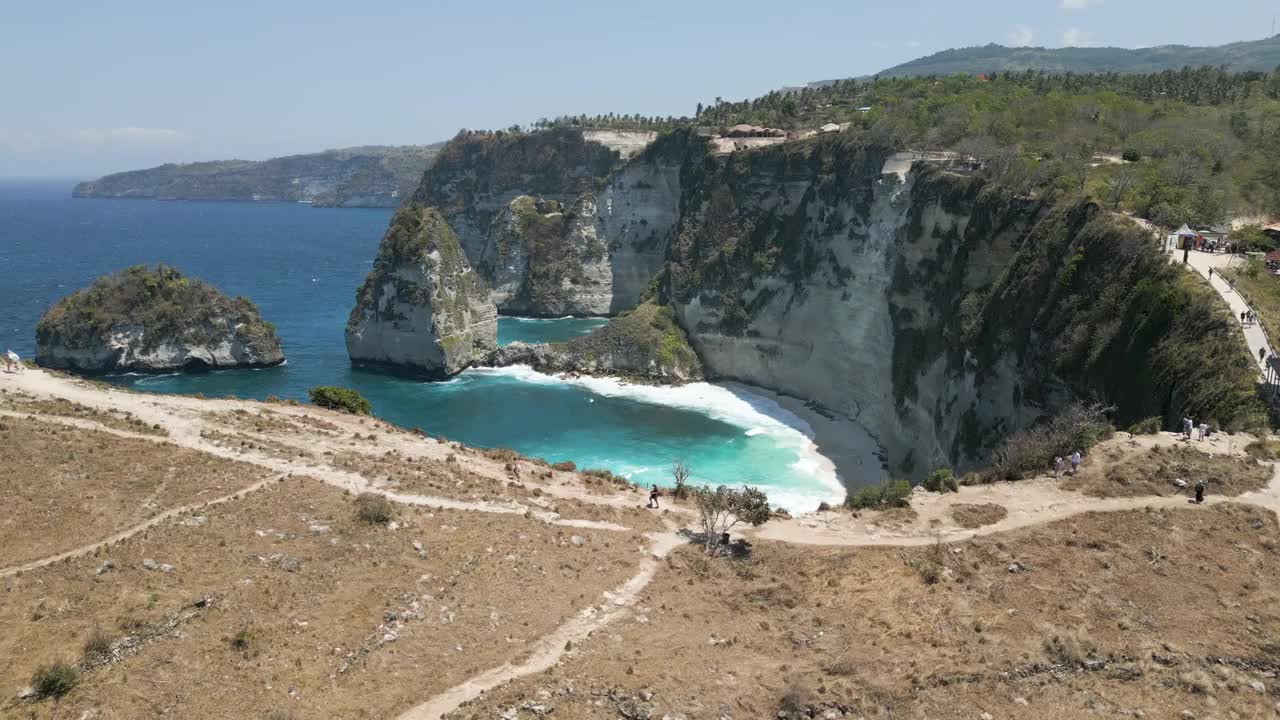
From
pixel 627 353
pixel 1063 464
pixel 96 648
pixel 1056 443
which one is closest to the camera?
pixel 96 648

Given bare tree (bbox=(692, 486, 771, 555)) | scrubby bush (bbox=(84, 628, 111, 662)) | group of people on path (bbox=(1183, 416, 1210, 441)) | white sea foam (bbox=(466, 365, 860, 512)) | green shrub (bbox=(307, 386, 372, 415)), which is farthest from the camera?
white sea foam (bbox=(466, 365, 860, 512))

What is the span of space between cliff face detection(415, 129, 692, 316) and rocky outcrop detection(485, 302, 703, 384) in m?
24.1

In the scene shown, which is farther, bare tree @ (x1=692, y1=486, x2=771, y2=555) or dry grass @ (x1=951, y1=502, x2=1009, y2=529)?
bare tree @ (x1=692, y1=486, x2=771, y2=555)

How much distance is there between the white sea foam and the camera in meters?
51.6

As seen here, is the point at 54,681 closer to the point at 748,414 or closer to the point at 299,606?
the point at 299,606

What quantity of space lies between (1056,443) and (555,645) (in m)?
20.3

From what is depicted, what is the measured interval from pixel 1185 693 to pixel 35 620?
89.7 feet

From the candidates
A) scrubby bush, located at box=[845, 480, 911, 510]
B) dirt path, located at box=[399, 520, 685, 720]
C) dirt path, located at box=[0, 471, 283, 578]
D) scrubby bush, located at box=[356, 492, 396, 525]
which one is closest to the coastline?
scrubby bush, located at box=[845, 480, 911, 510]

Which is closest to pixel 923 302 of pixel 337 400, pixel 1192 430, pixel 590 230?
pixel 1192 430

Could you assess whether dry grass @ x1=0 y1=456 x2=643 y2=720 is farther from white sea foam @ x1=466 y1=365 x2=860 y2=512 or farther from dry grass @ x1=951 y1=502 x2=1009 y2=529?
white sea foam @ x1=466 y1=365 x2=860 y2=512

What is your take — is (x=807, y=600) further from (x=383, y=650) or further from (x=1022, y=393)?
(x=1022, y=393)

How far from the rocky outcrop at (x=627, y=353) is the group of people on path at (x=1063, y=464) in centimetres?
4993

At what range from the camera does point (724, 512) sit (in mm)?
29297

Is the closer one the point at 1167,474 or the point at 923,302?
the point at 1167,474
